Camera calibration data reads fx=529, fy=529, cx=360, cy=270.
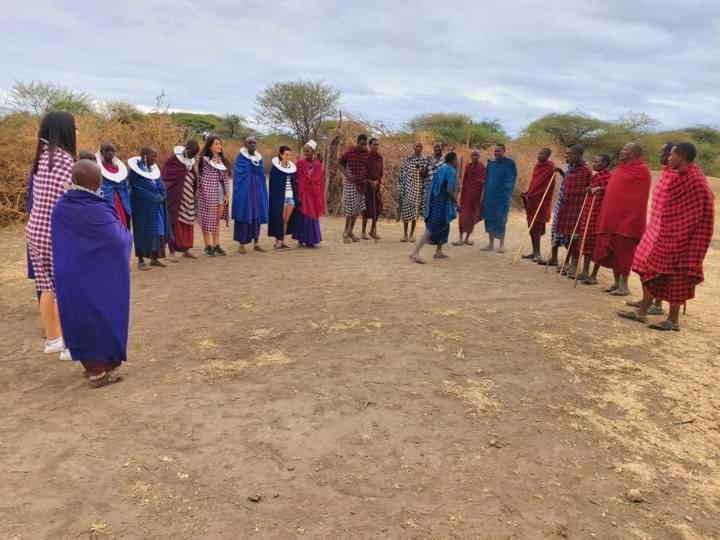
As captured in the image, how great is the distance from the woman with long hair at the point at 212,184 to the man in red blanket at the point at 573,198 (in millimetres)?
4752

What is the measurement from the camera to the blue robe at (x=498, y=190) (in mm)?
8984

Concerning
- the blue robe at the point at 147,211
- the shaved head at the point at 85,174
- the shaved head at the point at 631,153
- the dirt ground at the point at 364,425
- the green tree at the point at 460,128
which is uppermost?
the green tree at the point at 460,128

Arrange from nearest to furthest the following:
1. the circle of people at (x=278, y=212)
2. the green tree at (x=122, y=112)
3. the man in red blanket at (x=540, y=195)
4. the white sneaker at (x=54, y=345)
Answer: the circle of people at (x=278, y=212), the white sneaker at (x=54, y=345), the man in red blanket at (x=540, y=195), the green tree at (x=122, y=112)

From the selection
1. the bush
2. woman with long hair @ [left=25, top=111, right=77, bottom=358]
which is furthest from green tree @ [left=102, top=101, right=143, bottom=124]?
woman with long hair @ [left=25, top=111, right=77, bottom=358]

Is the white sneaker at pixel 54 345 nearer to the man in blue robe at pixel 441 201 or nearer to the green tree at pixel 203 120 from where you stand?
the man in blue robe at pixel 441 201

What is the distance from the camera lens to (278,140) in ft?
92.5

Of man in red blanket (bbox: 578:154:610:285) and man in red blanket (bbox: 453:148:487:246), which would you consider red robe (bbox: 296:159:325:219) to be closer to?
man in red blanket (bbox: 453:148:487:246)

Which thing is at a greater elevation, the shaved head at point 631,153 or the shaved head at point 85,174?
the shaved head at point 631,153

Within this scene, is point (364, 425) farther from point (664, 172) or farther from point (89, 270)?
point (664, 172)

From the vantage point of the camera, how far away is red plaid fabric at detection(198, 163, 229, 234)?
744cm

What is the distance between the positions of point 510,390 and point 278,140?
26293mm

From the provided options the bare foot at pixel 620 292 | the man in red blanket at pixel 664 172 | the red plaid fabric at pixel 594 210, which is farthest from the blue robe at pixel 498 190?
the man in red blanket at pixel 664 172

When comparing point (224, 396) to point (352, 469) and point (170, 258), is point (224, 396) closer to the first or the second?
point (352, 469)

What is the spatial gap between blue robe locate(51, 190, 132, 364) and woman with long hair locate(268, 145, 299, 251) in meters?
5.01
